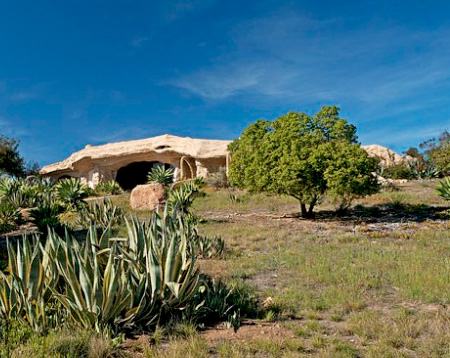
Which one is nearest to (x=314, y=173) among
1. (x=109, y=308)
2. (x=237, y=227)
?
(x=237, y=227)

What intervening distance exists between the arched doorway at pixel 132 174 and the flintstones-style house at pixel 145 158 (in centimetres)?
12

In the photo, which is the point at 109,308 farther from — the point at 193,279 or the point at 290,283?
the point at 290,283

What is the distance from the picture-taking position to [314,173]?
15383 millimetres

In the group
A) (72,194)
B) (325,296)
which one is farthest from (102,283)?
(72,194)

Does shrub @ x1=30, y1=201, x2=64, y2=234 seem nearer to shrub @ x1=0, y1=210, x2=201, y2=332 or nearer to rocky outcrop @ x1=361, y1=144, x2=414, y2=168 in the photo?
shrub @ x1=0, y1=210, x2=201, y2=332

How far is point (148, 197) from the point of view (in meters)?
19.7

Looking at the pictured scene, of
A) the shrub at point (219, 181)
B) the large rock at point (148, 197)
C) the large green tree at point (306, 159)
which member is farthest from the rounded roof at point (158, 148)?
the large green tree at point (306, 159)

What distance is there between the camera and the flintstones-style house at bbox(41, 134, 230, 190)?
33969mm

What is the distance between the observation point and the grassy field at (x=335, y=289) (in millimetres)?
4387

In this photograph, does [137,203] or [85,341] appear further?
[137,203]

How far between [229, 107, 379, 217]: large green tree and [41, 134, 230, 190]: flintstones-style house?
608 inches

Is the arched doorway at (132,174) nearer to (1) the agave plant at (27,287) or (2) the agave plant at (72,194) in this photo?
(2) the agave plant at (72,194)

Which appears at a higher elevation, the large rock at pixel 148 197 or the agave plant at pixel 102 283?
the large rock at pixel 148 197

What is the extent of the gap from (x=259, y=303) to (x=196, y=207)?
14.9 m
